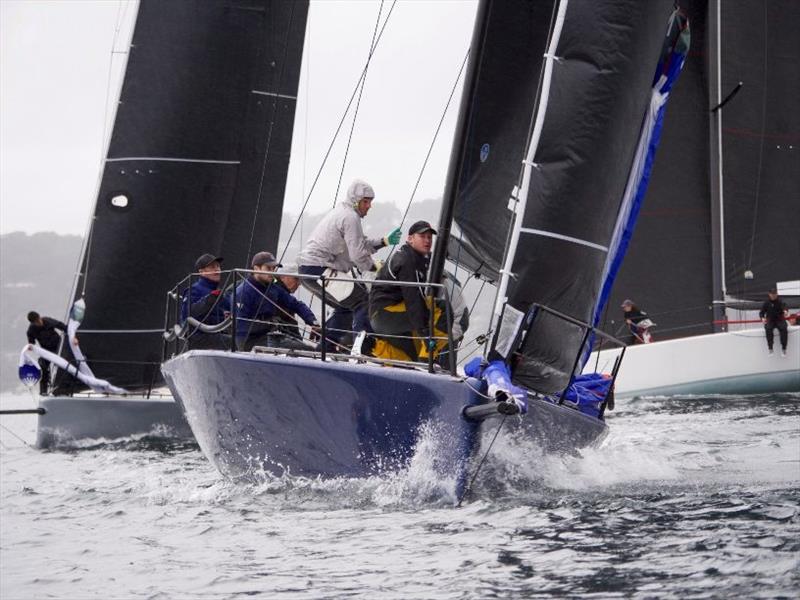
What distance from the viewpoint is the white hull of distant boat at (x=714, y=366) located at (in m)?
19.8

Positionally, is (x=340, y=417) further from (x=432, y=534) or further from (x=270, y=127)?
(x=270, y=127)

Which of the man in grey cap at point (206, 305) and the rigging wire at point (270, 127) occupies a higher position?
the rigging wire at point (270, 127)

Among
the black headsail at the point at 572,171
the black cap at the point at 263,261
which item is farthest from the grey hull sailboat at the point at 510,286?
the black cap at the point at 263,261

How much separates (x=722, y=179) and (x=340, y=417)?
14598mm

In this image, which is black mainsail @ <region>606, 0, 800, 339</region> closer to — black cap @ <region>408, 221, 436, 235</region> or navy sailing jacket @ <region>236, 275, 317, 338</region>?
navy sailing jacket @ <region>236, 275, 317, 338</region>

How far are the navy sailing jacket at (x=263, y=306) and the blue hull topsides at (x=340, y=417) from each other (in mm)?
780

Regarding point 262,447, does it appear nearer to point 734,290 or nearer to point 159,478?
point 159,478

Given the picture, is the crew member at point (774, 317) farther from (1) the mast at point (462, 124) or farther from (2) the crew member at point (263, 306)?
(2) the crew member at point (263, 306)

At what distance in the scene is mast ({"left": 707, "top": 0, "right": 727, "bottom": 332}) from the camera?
68.4ft

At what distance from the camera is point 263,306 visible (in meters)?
9.39

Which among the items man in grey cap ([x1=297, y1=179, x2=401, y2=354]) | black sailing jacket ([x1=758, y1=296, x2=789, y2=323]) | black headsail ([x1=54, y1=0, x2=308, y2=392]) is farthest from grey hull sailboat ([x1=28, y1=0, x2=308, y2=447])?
black sailing jacket ([x1=758, y1=296, x2=789, y2=323])

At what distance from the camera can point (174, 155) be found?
16.8m

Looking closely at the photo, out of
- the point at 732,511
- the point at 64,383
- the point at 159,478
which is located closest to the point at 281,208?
the point at 64,383

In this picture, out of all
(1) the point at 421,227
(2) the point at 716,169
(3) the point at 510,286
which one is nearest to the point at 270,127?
(2) the point at 716,169
